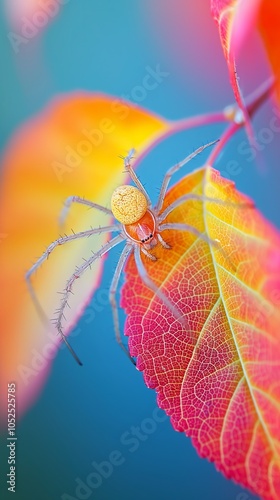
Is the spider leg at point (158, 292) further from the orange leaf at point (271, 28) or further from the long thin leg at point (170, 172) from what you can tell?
the orange leaf at point (271, 28)

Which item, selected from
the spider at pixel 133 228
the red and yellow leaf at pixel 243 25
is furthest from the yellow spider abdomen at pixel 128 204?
the red and yellow leaf at pixel 243 25

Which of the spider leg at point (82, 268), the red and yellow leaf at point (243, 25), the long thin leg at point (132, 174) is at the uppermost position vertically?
the long thin leg at point (132, 174)

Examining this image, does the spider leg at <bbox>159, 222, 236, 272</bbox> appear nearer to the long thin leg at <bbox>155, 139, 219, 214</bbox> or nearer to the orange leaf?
the long thin leg at <bbox>155, 139, 219, 214</bbox>

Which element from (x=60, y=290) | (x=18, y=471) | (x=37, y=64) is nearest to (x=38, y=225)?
(x=60, y=290)

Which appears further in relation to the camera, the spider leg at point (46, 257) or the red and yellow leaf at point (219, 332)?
the spider leg at point (46, 257)

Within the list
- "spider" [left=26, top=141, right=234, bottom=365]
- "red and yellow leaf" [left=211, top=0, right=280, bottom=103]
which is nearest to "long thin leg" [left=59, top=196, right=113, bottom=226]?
"spider" [left=26, top=141, right=234, bottom=365]

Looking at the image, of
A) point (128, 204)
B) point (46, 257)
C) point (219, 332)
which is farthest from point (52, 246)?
point (219, 332)
